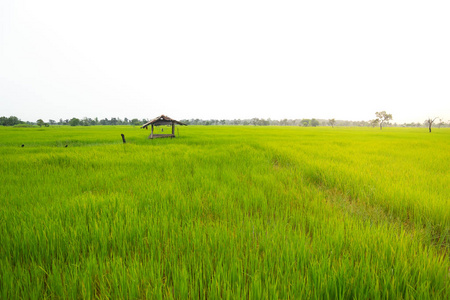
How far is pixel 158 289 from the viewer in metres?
1.08

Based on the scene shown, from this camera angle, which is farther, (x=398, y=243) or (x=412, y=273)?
(x=398, y=243)

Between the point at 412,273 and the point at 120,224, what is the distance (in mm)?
2678

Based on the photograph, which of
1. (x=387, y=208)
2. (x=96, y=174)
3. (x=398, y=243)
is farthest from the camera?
(x=96, y=174)

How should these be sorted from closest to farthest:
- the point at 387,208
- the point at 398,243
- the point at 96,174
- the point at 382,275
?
the point at 382,275 → the point at 398,243 → the point at 387,208 → the point at 96,174

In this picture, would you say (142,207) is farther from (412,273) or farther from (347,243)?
(412,273)

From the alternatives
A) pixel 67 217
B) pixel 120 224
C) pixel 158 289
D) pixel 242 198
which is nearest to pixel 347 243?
pixel 242 198

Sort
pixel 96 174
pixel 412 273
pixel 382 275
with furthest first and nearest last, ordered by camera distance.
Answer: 1. pixel 96 174
2. pixel 412 273
3. pixel 382 275

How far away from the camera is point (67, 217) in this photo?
2.05m

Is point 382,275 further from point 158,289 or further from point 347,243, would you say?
point 158,289

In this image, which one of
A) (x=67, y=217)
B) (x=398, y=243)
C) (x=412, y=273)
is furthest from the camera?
(x=67, y=217)

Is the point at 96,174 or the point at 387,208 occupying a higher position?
the point at 96,174

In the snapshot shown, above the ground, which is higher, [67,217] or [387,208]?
[67,217]

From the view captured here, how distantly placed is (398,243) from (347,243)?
0.43 metres

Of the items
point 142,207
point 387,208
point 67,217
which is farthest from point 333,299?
point 67,217
